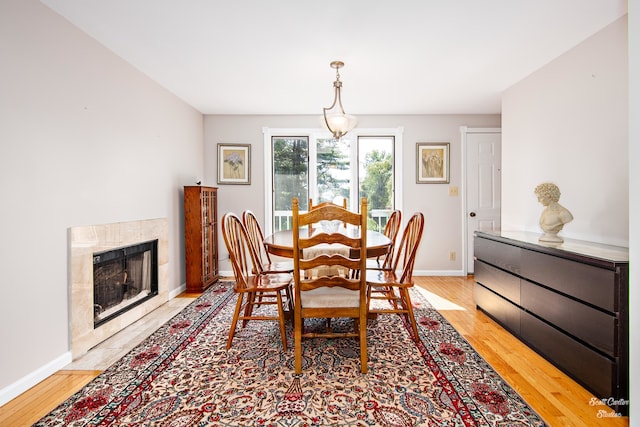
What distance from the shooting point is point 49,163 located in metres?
2.17

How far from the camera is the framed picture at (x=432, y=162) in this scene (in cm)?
490

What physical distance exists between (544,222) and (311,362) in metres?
1.94

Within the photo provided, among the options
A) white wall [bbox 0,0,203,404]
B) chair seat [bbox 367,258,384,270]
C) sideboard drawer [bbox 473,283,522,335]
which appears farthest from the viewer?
chair seat [bbox 367,258,384,270]

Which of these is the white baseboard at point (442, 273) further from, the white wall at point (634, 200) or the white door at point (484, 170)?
the white wall at point (634, 200)

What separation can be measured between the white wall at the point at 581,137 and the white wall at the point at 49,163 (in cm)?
380

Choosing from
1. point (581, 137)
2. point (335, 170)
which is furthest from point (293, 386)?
point (335, 170)

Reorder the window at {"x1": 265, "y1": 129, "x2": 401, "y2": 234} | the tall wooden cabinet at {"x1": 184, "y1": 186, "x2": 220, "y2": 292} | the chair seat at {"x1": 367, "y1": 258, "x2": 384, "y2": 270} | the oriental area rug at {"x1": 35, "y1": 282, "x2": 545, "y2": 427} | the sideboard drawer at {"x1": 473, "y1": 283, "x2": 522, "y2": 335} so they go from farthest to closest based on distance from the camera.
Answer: the window at {"x1": 265, "y1": 129, "x2": 401, "y2": 234}, the tall wooden cabinet at {"x1": 184, "y1": 186, "x2": 220, "y2": 292}, the chair seat at {"x1": 367, "y1": 258, "x2": 384, "y2": 270}, the sideboard drawer at {"x1": 473, "y1": 283, "x2": 522, "y2": 335}, the oriental area rug at {"x1": 35, "y1": 282, "x2": 545, "y2": 427}

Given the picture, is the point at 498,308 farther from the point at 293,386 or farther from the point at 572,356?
the point at 293,386

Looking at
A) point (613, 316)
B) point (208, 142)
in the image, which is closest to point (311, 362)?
point (613, 316)

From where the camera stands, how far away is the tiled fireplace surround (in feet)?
7.75

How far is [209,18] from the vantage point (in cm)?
230

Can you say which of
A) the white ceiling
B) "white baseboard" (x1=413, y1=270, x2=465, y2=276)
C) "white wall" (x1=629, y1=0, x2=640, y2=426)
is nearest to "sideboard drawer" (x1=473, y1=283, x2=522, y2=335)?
"white wall" (x1=629, y1=0, x2=640, y2=426)

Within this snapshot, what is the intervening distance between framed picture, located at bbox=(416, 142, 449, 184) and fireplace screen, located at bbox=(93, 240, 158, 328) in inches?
141

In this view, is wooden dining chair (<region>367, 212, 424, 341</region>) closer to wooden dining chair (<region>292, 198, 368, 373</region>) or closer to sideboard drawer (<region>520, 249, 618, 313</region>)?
wooden dining chair (<region>292, 198, 368, 373</region>)
